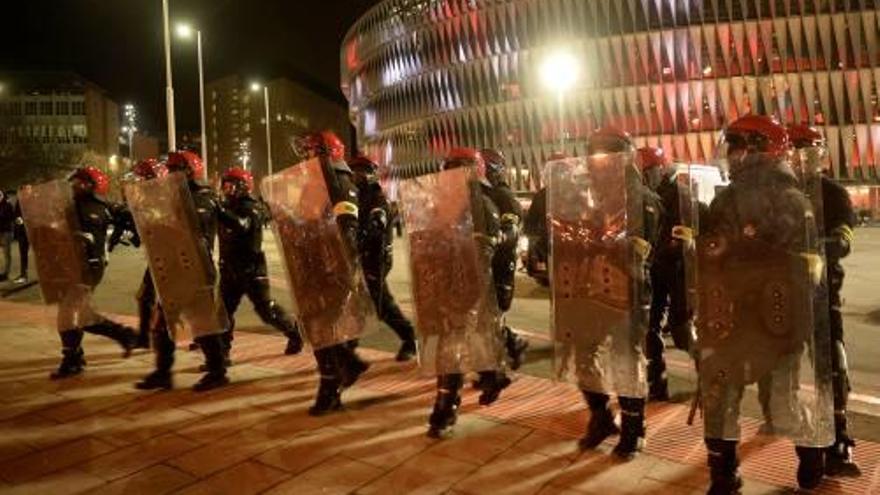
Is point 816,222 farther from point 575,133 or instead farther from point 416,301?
point 575,133

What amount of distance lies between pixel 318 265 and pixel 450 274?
994 millimetres

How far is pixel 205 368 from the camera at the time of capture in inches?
280

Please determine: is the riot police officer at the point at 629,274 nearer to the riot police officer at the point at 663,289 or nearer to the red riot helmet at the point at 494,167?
the riot police officer at the point at 663,289

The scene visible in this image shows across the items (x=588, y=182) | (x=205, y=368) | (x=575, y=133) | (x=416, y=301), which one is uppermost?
(x=575, y=133)

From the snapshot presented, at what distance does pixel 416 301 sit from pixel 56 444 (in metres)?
2.41

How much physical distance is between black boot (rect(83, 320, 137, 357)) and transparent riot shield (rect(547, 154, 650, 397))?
4413 millimetres

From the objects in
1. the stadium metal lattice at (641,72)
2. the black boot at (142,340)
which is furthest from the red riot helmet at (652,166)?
the stadium metal lattice at (641,72)

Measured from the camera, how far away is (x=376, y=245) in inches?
279

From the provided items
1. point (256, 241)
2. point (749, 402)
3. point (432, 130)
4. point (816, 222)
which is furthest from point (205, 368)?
point (432, 130)

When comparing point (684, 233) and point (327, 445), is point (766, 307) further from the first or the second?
point (327, 445)

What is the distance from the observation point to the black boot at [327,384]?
18.8 feet

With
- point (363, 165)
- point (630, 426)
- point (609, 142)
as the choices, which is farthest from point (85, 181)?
point (630, 426)

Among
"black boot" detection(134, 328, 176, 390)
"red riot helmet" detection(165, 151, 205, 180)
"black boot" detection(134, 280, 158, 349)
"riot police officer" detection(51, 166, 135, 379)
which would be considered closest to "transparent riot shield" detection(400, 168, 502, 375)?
"black boot" detection(134, 328, 176, 390)

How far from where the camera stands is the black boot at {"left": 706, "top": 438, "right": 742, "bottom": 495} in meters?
4.03
